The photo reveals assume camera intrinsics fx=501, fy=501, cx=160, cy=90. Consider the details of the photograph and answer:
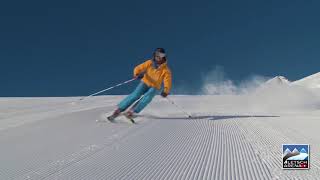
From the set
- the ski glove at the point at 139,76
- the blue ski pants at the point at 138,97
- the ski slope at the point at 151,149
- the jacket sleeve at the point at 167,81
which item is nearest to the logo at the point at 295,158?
the ski slope at the point at 151,149

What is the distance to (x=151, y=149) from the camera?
7633 mm

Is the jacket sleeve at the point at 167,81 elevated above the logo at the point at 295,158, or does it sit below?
above

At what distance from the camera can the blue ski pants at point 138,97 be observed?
12719 millimetres

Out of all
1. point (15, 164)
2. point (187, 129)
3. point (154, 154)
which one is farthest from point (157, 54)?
point (15, 164)

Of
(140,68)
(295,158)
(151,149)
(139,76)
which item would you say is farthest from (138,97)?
(295,158)

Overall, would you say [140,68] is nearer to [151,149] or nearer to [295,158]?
[151,149]

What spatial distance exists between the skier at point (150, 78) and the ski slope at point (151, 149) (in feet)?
2.51

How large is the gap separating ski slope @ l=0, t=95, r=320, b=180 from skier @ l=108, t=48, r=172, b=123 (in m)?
0.77

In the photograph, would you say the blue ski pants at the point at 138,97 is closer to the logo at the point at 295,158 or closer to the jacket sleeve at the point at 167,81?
the jacket sleeve at the point at 167,81

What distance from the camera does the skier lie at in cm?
1266

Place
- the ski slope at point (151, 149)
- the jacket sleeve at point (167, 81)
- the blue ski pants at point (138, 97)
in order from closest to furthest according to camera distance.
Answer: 1. the ski slope at point (151, 149)
2. the jacket sleeve at point (167, 81)
3. the blue ski pants at point (138, 97)

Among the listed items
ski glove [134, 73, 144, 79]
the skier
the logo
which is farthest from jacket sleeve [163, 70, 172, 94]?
the logo

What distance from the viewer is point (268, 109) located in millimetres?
18469

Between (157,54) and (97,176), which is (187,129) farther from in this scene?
(97,176)
